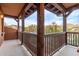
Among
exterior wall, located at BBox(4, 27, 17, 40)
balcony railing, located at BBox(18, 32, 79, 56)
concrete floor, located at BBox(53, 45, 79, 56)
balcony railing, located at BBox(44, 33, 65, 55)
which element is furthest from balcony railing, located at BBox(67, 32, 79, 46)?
exterior wall, located at BBox(4, 27, 17, 40)

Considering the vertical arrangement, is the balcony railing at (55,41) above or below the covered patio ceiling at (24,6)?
below

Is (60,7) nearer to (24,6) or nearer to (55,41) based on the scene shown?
(24,6)

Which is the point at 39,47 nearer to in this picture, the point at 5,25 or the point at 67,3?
the point at 5,25

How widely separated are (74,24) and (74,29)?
0.10 m

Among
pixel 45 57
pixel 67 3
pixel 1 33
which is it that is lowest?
pixel 45 57

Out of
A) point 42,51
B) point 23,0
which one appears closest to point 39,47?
point 42,51

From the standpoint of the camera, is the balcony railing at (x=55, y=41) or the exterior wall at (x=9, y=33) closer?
the exterior wall at (x=9, y=33)

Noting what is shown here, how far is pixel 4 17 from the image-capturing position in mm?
2658

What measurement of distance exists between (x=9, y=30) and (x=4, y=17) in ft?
0.86

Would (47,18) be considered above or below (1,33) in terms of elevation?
above

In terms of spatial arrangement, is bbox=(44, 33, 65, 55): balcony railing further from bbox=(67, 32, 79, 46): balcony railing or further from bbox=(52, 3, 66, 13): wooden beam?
bbox=(52, 3, 66, 13): wooden beam

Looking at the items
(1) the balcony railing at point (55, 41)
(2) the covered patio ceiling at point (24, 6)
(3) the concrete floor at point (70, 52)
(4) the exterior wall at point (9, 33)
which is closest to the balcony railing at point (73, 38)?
(1) the balcony railing at point (55, 41)

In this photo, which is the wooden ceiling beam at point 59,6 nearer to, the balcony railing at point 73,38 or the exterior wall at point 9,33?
the balcony railing at point 73,38

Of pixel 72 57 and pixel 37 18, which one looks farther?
pixel 37 18
